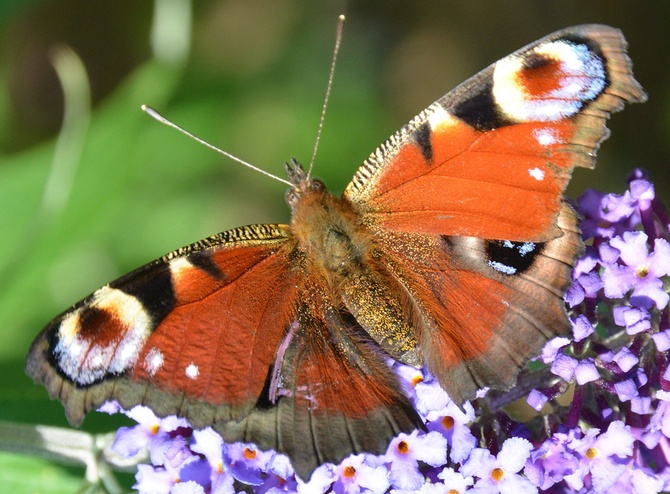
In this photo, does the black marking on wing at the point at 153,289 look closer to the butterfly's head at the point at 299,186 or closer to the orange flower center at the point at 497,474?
the butterfly's head at the point at 299,186

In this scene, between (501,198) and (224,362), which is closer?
(224,362)

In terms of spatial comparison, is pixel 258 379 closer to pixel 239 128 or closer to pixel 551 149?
pixel 551 149

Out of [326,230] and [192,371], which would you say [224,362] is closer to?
[192,371]

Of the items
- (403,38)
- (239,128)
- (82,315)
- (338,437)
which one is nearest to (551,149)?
(338,437)

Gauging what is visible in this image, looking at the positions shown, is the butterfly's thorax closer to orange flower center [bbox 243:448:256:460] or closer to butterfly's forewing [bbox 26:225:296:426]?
butterfly's forewing [bbox 26:225:296:426]

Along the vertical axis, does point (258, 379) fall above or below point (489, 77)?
below

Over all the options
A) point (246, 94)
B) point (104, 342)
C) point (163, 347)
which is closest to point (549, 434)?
point (163, 347)
